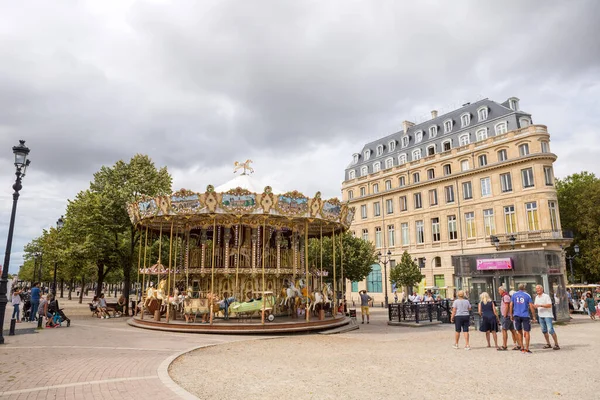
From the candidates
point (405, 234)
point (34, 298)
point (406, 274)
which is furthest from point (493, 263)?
point (405, 234)

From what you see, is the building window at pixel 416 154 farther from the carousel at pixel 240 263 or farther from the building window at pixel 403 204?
the carousel at pixel 240 263

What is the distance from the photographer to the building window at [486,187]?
40844 mm

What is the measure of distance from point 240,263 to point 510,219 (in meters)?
30.5

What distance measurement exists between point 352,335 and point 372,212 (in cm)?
3813

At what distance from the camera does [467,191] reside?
42906 mm

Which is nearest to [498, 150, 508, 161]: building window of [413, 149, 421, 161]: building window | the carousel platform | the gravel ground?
[413, 149, 421, 161]: building window

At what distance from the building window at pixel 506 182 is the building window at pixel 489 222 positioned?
2.55 metres

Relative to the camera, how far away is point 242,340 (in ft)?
45.9

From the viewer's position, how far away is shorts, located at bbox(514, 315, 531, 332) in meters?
11.1

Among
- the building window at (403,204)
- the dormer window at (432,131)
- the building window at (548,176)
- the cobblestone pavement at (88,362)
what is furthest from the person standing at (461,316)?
the dormer window at (432,131)

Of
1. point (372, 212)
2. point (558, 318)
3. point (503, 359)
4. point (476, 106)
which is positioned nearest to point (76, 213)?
point (503, 359)

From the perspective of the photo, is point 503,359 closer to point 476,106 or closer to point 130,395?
point 130,395

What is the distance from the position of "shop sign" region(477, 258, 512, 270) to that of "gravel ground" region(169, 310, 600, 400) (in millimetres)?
7942

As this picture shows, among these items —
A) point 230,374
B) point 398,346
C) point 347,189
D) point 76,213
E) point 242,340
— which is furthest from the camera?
point 347,189
